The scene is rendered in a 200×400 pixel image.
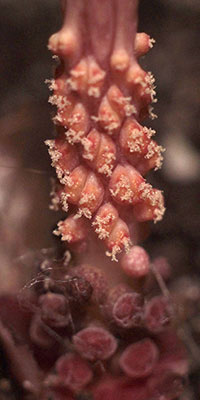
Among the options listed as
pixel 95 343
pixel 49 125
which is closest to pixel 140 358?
pixel 95 343

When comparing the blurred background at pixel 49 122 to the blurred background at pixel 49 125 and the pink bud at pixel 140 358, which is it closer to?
the blurred background at pixel 49 125

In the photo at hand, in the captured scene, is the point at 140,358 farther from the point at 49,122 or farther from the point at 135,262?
the point at 49,122

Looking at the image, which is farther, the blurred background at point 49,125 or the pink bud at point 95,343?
the blurred background at point 49,125

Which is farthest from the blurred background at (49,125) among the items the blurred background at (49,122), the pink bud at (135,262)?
the pink bud at (135,262)

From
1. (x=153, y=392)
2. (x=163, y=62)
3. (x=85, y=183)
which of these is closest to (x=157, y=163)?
(x=85, y=183)

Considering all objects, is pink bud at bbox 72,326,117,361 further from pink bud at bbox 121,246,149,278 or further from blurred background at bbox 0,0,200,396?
blurred background at bbox 0,0,200,396

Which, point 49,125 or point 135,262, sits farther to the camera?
point 49,125

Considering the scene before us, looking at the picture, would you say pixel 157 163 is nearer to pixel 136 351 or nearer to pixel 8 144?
pixel 136 351

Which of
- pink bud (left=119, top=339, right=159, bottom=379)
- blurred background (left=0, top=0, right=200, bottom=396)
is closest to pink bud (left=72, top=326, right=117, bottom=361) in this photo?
pink bud (left=119, top=339, right=159, bottom=379)
